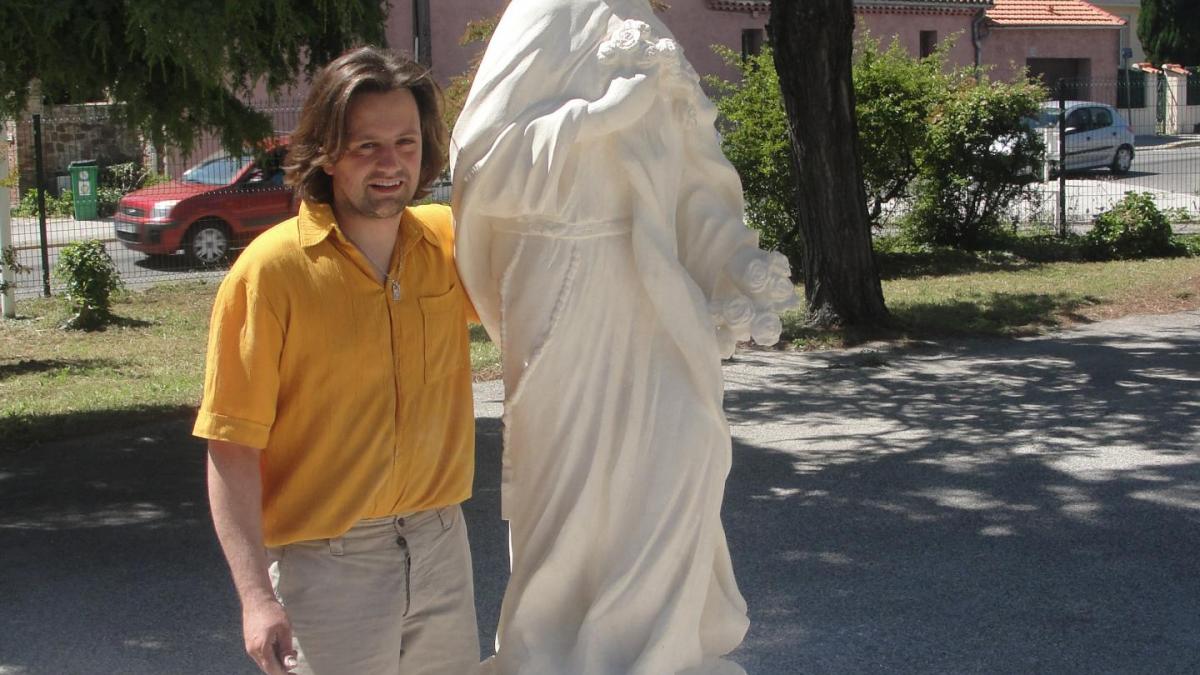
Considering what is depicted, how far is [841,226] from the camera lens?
10.9 meters

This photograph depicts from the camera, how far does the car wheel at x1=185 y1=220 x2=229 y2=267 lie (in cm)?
1639

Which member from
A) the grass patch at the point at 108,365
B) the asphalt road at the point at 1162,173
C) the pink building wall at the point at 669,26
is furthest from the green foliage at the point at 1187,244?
the pink building wall at the point at 669,26

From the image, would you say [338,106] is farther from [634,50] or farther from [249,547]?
[249,547]

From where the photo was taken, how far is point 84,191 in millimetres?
21047

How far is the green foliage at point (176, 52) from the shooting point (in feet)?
18.7

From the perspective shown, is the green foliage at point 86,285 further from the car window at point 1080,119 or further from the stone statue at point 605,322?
the car window at point 1080,119

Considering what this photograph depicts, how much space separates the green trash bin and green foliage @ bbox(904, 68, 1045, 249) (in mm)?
12760

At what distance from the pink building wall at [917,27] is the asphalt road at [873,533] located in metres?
25.0

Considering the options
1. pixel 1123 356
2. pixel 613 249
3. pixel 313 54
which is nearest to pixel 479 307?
pixel 613 249

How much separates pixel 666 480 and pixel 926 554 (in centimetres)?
314

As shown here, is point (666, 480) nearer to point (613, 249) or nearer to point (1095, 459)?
point (613, 249)

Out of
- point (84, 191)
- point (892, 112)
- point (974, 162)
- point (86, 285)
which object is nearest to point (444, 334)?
point (86, 285)

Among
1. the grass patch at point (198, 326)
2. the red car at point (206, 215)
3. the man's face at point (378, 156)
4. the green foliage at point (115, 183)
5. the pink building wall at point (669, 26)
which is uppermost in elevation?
the pink building wall at point (669, 26)

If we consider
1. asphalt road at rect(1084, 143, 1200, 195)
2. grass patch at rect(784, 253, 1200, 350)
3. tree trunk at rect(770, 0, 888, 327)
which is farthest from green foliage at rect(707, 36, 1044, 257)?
asphalt road at rect(1084, 143, 1200, 195)
